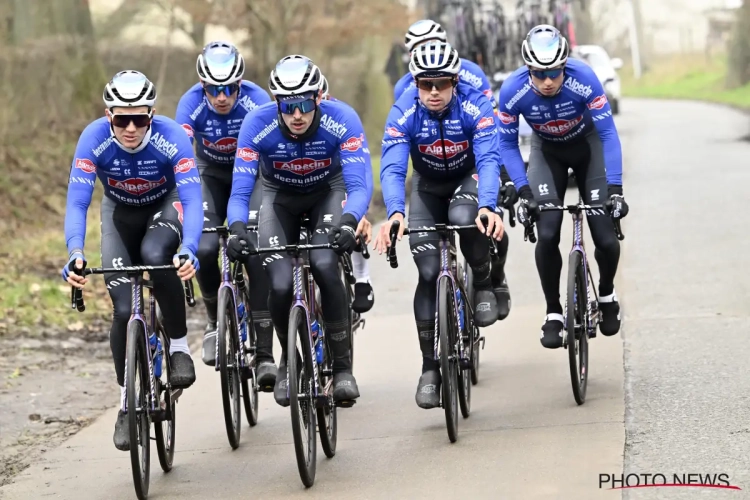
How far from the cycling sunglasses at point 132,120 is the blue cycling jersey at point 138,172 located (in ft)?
0.58

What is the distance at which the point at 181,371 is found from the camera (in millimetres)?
7844

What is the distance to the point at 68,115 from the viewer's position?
827 inches

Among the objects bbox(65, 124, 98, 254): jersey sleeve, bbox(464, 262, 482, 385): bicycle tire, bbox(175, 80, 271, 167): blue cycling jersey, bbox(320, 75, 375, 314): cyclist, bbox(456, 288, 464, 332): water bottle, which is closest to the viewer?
bbox(65, 124, 98, 254): jersey sleeve

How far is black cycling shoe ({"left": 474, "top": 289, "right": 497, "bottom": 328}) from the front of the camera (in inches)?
352

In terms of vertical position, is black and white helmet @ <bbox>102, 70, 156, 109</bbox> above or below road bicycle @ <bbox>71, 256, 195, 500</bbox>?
above

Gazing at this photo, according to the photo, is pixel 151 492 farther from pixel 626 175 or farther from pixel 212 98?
pixel 626 175

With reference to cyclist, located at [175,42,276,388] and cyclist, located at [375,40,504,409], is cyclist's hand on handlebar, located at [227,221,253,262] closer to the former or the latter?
cyclist, located at [375,40,504,409]

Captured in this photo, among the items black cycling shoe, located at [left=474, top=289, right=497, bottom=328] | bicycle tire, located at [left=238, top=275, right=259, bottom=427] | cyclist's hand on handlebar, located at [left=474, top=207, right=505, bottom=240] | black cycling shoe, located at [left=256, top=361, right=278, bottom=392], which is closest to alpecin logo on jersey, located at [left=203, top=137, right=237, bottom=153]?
bicycle tire, located at [left=238, top=275, right=259, bottom=427]

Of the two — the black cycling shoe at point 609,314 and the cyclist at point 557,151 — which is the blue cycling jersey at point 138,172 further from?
the black cycling shoe at point 609,314

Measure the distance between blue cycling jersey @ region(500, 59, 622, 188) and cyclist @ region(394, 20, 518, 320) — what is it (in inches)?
5.5

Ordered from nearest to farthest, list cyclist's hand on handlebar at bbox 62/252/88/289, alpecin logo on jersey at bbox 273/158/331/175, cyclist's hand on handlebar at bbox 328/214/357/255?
1. cyclist's hand on handlebar at bbox 62/252/88/289
2. cyclist's hand on handlebar at bbox 328/214/357/255
3. alpecin logo on jersey at bbox 273/158/331/175

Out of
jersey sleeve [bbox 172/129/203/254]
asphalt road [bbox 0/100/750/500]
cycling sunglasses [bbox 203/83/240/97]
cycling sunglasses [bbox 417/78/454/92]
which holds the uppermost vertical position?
cycling sunglasses [bbox 203/83/240/97]

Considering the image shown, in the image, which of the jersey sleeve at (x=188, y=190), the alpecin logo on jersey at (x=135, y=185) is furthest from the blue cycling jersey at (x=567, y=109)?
the alpecin logo on jersey at (x=135, y=185)

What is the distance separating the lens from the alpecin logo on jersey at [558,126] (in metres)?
8.89
